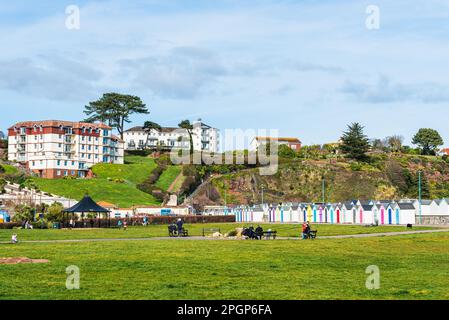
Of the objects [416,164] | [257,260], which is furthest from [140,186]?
[257,260]

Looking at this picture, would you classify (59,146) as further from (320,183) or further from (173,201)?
(320,183)

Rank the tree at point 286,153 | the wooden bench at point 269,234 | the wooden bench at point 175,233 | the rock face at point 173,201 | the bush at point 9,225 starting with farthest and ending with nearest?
the tree at point 286,153, the rock face at point 173,201, the bush at point 9,225, the wooden bench at point 175,233, the wooden bench at point 269,234

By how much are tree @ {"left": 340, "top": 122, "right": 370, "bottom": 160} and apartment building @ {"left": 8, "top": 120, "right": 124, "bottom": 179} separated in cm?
6445

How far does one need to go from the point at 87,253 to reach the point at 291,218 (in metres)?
68.9

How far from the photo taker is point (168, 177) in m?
167

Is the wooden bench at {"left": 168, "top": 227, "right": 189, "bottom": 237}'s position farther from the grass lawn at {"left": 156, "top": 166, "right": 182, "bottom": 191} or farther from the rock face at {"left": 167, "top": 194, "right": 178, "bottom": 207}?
the grass lawn at {"left": 156, "top": 166, "right": 182, "bottom": 191}

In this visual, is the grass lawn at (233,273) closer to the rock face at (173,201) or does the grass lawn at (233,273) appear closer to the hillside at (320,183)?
the rock face at (173,201)

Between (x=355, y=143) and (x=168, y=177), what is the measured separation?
5202 centimetres

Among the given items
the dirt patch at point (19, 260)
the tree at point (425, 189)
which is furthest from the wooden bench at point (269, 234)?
the tree at point (425, 189)

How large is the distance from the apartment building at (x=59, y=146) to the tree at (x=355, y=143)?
64.5 m

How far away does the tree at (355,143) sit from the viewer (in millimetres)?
178500

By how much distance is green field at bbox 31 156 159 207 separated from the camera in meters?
140

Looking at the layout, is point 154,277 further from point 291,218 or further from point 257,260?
point 291,218

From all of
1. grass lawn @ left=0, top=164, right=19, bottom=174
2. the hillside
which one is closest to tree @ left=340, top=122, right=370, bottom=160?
the hillside
